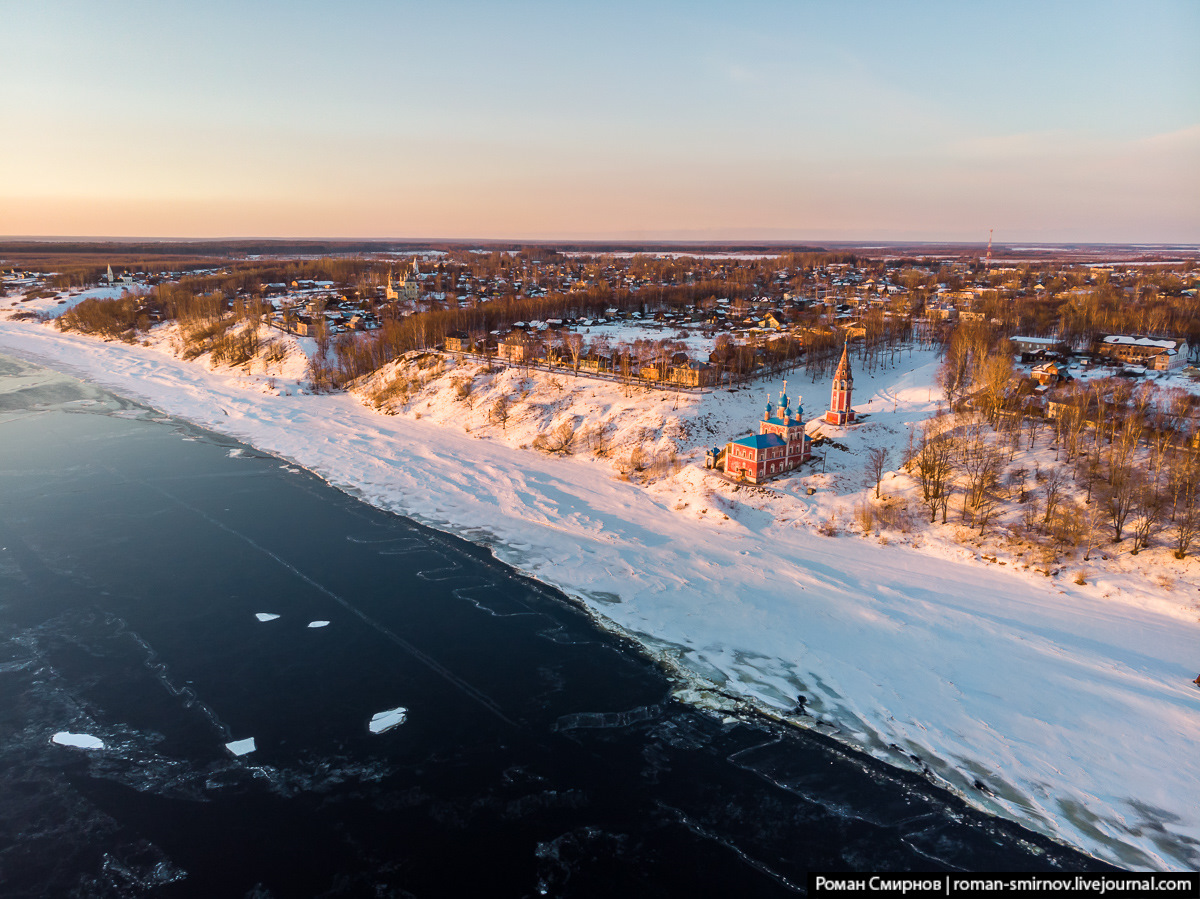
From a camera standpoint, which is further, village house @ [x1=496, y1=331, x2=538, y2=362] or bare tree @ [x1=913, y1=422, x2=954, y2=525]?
village house @ [x1=496, y1=331, x2=538, y2=362]

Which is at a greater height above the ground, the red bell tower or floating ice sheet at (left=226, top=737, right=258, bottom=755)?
the red bell tower

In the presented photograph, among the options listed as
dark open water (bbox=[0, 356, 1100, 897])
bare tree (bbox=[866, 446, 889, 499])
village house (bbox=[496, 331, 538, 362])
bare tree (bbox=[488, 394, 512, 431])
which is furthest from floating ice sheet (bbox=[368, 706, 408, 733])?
village house (bbox=[496, 331, 538, 362])

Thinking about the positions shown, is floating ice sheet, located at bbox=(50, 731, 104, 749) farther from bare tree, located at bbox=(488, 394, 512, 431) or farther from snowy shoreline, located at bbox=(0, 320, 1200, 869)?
bare tree, located at bbox=(488, 394, 512, 431)

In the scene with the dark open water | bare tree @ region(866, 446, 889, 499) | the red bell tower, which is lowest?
the dark open water

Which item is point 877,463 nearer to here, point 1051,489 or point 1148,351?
point 1051,489

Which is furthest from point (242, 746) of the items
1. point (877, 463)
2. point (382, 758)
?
point (877, 463)

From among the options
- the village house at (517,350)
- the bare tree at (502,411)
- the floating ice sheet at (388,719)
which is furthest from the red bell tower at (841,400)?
the floating ice sheet at (388,719)

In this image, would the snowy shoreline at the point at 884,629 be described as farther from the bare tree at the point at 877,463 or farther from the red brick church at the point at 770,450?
the bare tree at the point at 877,463
